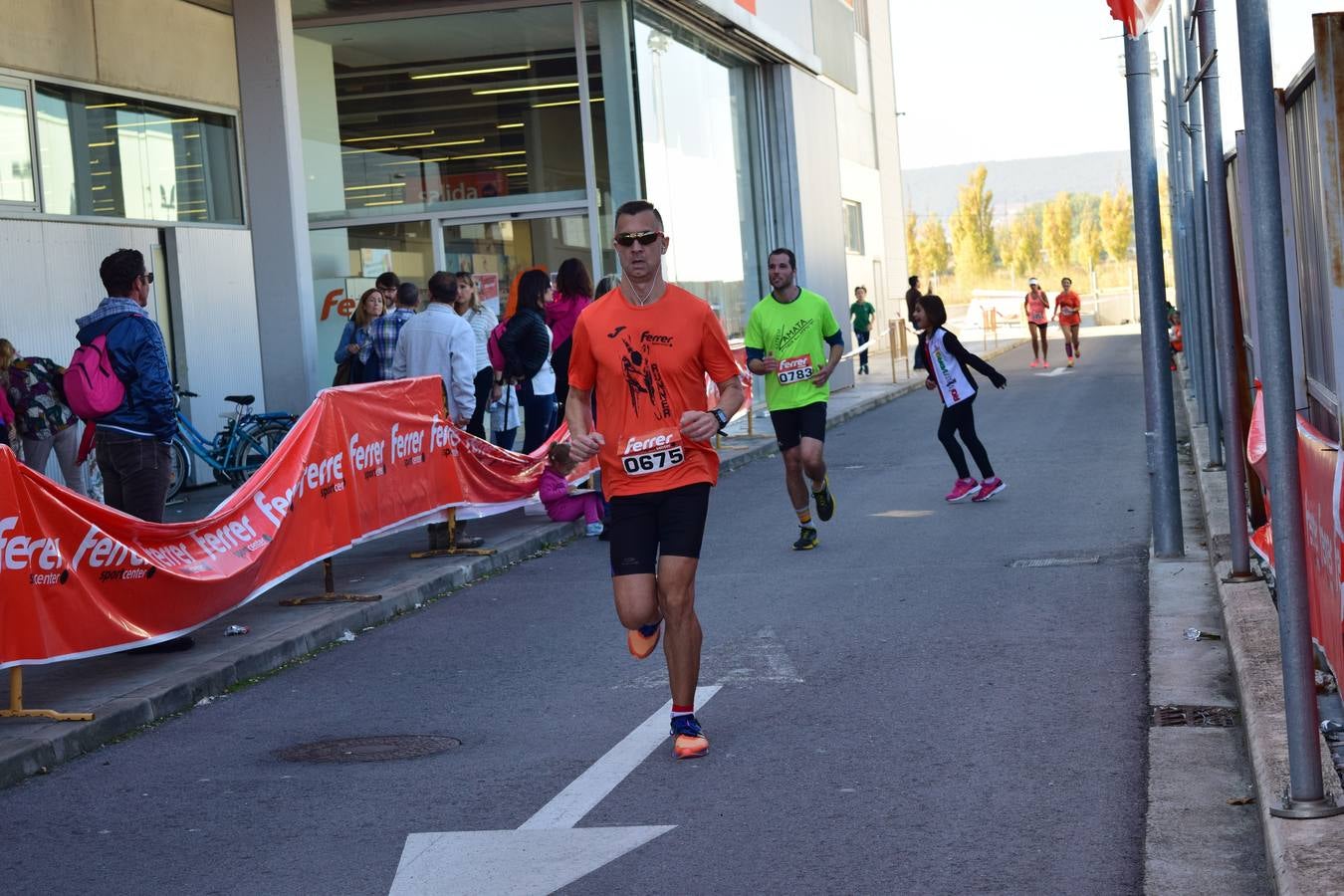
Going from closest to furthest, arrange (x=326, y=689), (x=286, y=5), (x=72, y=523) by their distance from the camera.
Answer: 1. (x=72, y=523)
2. (x=326, y=689)
3. (x=286, y=5)

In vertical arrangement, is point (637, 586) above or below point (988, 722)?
above

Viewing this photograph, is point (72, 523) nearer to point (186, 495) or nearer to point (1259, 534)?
point (1259, 534)

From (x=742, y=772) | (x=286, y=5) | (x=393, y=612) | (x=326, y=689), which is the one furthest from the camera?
(x=286, y=5)

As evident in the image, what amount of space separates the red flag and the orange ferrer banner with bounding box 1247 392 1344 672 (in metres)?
3.53

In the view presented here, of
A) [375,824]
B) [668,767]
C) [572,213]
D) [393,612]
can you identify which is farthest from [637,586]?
[572,213]

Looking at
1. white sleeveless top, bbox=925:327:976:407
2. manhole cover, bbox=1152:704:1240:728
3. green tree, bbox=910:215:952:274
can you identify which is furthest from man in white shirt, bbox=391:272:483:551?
green tree, bbox=910:215:952:274

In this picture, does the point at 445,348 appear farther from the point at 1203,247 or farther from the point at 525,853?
the point at 525,853

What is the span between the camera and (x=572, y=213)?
72.1 ft

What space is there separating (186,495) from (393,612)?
6489 millimetres

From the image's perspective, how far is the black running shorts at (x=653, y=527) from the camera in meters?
6.35

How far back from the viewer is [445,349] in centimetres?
1258

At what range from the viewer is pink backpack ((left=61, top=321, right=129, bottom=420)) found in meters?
8.82

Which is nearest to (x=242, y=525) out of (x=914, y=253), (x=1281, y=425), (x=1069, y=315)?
(x=1281, y=425)

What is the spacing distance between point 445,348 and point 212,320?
493 cm
